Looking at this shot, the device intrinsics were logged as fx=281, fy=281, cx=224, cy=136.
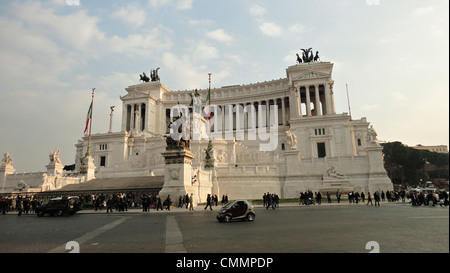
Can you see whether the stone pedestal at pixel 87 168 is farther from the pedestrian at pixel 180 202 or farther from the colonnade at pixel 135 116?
the colonnade at pixel 135 116

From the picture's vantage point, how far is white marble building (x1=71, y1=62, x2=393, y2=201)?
35.8 m

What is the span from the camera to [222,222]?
13.6 meters

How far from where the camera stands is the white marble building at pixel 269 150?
35812 millimetres

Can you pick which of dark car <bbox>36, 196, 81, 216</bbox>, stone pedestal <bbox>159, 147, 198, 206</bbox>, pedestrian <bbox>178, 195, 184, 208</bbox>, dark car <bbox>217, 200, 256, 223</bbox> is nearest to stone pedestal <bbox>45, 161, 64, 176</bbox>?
dark car <bbox>36, 196, 81, 216</bbox>

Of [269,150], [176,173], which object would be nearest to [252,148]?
[269,150]

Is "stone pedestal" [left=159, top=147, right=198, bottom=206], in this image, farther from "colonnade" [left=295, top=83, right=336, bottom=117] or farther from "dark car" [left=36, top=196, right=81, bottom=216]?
"colonnade" [left=295, top=83, right=336, bottom=117]

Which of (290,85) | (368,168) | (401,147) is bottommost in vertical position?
(368,168)

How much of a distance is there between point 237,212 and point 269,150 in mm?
47314

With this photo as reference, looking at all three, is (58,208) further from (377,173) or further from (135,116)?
(135,116)

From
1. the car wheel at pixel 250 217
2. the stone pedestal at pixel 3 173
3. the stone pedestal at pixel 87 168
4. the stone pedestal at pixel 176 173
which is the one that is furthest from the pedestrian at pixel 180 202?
the stone pedestal at pixel 3 173
